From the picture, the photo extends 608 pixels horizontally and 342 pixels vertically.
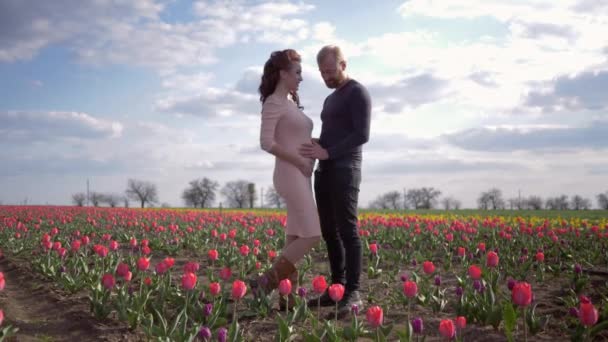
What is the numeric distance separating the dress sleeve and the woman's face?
31 centimetres

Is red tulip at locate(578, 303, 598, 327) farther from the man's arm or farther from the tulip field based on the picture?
the man's arm

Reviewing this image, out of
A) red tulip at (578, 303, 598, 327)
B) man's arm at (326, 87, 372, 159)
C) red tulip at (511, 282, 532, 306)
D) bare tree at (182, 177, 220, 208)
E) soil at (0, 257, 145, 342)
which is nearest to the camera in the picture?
red tulip at (578, 303, 598, 327)

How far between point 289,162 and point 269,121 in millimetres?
462

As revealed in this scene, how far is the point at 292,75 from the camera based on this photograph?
482 centimetres

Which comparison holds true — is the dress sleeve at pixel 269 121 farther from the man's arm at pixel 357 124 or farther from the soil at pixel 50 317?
the soil at pixel 50 317

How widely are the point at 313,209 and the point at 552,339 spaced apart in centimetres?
244

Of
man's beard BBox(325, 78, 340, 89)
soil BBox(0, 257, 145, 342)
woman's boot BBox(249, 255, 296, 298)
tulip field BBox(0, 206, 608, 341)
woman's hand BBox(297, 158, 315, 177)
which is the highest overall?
man's beard BBox(325, 78, 340, 89)

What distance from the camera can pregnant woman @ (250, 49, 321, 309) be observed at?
4660 mm

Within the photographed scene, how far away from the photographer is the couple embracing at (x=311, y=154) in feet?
15.2

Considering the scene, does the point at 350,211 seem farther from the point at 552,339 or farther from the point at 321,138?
the point at 552,339

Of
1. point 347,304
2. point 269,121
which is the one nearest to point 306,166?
point 269,121

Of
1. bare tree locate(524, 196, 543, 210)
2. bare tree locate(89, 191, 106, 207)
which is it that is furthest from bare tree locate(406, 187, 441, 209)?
bare tree locate(89, 191, 106, 207)

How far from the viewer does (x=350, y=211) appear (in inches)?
185

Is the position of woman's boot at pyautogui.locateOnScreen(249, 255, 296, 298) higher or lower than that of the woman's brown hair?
lower
